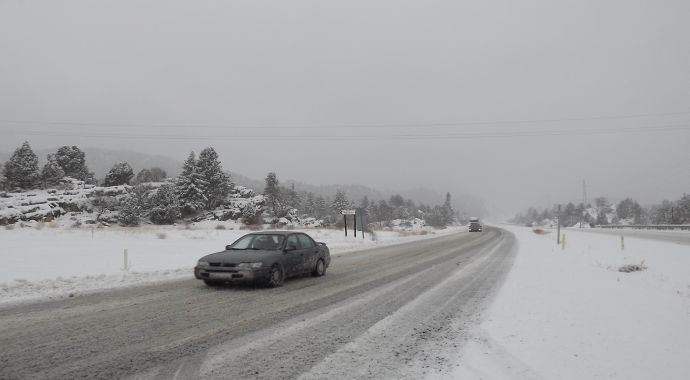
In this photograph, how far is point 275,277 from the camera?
9.86 meters

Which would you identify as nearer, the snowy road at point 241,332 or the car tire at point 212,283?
the snowy road at point 241,332

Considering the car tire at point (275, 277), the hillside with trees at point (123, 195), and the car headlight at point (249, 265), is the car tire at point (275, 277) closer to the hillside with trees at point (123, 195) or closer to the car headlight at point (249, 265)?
the car headlight at point (249, 265)

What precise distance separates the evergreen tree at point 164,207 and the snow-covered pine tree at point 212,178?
21.7 ft

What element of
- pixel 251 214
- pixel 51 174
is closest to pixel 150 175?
pixel 51 174

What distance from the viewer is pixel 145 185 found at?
57.5m

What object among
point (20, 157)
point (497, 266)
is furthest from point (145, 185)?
point (497, 266)

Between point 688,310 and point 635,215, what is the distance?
183 m

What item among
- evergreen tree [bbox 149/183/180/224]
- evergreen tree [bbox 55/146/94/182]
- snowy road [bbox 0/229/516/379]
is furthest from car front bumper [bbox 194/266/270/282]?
evergreen tree [bbox 55/146/94/182]

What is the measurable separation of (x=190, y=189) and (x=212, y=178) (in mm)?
3816

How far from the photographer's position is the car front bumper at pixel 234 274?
367 inches

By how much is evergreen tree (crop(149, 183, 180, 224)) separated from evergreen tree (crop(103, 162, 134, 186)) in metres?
17.2

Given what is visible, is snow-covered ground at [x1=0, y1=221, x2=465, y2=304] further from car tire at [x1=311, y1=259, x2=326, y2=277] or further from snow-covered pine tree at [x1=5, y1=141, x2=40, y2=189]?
snow-covered pine tree at [x1=5, y1=141, x2=40, y2=189]

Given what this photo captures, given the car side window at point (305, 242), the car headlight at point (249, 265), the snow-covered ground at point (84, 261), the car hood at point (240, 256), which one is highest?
the car side window at point (305, 242)

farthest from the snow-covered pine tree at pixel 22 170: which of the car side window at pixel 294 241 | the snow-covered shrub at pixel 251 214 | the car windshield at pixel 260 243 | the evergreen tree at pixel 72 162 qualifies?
the car side window at pixel 294 241
